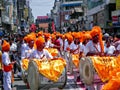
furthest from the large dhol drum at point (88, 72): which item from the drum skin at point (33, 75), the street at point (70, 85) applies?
the street at point (70, 85)

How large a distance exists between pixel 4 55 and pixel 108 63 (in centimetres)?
351

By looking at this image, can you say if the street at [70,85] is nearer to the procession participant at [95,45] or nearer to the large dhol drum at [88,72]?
the procession participant at [95,45]

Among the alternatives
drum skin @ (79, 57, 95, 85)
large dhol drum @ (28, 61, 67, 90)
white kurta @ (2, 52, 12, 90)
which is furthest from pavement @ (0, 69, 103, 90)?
drum skin @ (79, 57, 95, 85)

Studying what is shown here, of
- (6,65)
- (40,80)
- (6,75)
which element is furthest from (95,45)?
(6,75)

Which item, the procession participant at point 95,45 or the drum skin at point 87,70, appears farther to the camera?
the procession participant at point 95,45

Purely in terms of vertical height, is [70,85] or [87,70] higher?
[87,70]

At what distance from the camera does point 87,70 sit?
9367 millimetres

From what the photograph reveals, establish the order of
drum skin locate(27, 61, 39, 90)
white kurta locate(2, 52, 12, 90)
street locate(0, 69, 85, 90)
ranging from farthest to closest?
street locate(0, 69, 85, 90), white kurta locate(2, 52, 12, 90), drum skin locate(27, 61, 39, 90)

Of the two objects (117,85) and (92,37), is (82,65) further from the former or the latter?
(117,85)

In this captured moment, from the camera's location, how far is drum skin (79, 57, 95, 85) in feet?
29.6

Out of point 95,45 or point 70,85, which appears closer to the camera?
point 95,45

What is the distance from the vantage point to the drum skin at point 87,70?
9009 millimetres

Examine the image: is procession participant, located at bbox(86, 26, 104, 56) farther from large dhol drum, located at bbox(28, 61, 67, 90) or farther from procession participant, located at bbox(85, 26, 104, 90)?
large dhol drum, located at bbox(28, 61, 67, 90)

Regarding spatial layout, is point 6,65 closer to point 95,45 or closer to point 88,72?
point 95,45
